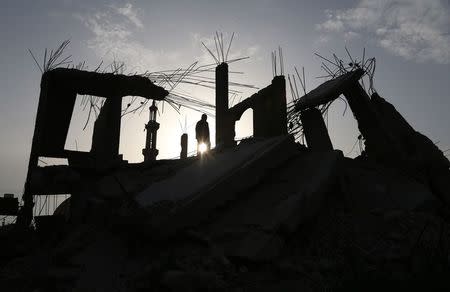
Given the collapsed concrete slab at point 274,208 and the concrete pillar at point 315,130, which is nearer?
the collapsed concrete slab at point 274,208

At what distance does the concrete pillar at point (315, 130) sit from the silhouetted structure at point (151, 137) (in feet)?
34.6

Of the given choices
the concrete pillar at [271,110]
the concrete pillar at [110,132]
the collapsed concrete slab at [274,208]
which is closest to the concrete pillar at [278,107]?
the concrete pillar at [271,110]

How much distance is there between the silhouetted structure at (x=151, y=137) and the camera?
1714 centimetres

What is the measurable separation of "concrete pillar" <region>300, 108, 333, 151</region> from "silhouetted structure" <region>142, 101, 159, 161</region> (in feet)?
34.6

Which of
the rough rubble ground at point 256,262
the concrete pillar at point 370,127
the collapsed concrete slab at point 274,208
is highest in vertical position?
the concrete pillar at point 370,127

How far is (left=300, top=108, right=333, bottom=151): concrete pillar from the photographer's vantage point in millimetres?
7723

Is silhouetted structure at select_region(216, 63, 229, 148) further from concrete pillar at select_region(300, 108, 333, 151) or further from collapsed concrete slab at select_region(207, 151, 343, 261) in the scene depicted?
collapsed concrete slab at select_region(207, 151, 343, 261)

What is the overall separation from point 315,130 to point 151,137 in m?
11.1

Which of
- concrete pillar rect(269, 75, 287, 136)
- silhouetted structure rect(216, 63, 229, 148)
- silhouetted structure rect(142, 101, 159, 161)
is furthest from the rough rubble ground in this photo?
silhouetted structure rect(142, 101, 159, 161)

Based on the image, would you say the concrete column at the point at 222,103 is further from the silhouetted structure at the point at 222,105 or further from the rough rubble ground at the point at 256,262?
the rough rubble ground at the point at 256,262

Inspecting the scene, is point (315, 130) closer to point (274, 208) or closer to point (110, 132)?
point (274, 208)

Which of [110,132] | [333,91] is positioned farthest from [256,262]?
[110,132]

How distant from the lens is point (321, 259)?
10.6 ft

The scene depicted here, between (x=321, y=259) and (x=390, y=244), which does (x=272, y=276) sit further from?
(x=390, y=244)
